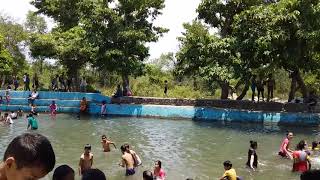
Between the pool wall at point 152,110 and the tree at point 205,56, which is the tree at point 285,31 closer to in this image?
the tree at point 205,56

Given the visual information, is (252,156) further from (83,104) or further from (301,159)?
(83,104)

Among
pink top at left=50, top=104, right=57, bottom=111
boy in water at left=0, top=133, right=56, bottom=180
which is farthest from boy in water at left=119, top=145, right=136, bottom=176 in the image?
pink top at left=50, top=104, right=57, bottom=111

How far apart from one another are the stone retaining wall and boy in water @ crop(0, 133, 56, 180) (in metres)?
25.4

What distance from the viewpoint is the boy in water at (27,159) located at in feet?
8.01

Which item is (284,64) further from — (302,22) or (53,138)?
(53,138)

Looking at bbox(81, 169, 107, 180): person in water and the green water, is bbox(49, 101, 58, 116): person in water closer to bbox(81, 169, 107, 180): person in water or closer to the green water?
the green water

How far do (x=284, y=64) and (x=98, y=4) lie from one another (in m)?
12.4

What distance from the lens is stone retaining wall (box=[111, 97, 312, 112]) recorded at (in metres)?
27.0

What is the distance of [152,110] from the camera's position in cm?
2919

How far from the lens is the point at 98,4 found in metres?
31.0

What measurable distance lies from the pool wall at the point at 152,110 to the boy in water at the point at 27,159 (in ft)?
81.0

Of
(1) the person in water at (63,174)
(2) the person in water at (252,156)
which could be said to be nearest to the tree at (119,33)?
(2) the person in water at (252,156)

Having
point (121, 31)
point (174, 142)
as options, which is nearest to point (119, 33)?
point (121, 31)

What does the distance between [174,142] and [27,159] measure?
18358 millimetres
